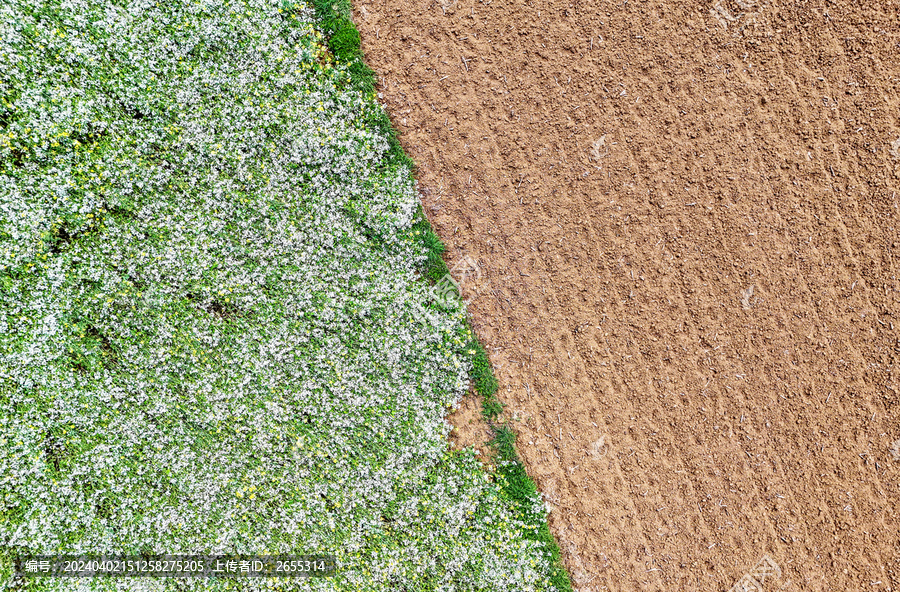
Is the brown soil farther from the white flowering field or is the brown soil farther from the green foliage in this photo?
the white flowering field

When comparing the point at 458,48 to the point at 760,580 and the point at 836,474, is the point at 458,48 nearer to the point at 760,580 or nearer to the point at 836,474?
the point at 836,474

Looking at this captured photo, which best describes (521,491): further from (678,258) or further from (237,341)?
(237,341)

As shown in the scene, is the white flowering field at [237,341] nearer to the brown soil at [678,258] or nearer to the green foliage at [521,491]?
the green foliage at [521,491]

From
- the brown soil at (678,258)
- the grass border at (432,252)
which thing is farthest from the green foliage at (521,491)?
the brown soil at (678,258)

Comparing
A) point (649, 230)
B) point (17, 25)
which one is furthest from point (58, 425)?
point (649, 230)

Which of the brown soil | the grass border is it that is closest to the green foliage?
the grass border

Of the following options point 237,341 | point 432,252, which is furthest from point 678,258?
point 237,341
